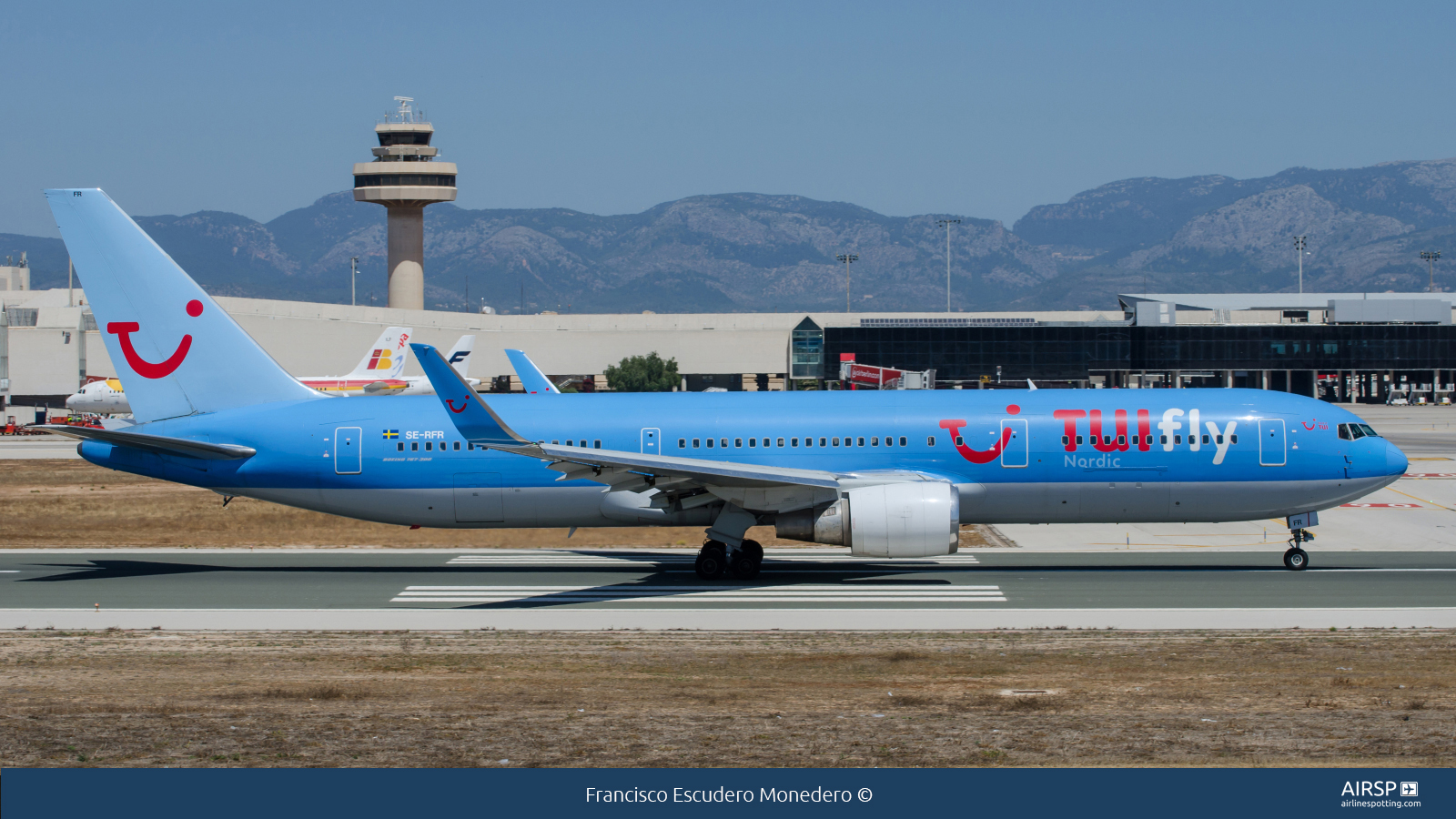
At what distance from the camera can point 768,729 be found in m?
16.1

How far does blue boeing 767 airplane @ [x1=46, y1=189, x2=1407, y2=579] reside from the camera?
3030 centimetres

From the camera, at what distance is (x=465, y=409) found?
89.9ft

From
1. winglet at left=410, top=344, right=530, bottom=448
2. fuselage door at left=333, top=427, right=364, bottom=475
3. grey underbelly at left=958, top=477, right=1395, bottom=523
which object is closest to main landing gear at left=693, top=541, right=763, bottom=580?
grey underbelly at left=958, top=477, right=1395, bottom=523

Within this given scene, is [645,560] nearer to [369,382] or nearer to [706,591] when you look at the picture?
[706,591]

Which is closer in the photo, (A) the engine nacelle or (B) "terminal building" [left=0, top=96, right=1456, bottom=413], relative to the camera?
(A) the engine nacelle

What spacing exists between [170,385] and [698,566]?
47.3ft

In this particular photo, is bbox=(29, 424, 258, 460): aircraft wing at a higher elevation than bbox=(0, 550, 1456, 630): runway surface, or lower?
higher

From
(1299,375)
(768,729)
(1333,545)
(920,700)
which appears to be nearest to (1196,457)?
(1333,545)

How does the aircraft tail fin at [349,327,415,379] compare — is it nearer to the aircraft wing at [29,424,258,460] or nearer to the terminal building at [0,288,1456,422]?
the terminal building at [0,288,1456,422]

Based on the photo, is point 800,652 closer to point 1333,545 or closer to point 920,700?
point 920,700

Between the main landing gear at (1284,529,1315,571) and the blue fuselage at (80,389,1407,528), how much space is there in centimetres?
110

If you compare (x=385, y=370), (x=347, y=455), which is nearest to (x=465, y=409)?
(x=347, y=455)

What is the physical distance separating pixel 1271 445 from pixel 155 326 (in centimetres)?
2781

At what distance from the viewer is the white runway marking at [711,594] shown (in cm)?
2792
